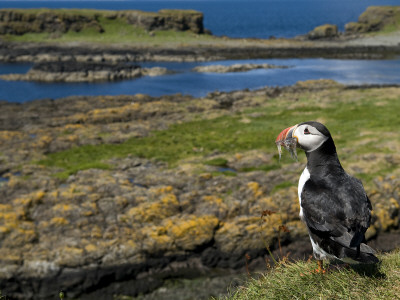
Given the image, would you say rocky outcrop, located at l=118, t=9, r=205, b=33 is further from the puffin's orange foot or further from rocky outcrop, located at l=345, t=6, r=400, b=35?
the puffin's orange foot

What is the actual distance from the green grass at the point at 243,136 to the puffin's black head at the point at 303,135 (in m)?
17.2

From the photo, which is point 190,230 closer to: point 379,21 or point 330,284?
point 330,284

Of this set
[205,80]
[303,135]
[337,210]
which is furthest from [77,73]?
[337,210]

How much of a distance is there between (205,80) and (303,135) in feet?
217

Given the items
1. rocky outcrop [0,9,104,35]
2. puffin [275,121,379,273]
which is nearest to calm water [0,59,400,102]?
rocky outcrop [0,9,104,35]

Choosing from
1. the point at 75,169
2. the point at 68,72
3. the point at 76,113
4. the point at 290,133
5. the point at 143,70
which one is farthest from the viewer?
the point at 143,70

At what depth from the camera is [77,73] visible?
7225 centimetres

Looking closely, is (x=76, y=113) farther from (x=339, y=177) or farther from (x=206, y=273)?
(x=339, y=177)

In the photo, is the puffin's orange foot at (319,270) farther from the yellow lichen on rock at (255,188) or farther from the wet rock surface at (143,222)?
the yellow lichen on rock at (255,188)

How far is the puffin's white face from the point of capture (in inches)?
273

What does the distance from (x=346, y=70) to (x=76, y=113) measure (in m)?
57.5

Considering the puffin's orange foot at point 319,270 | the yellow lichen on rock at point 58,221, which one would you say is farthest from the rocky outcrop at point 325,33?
the puffin's orange foot at point 319,270

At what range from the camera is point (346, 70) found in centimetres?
8088

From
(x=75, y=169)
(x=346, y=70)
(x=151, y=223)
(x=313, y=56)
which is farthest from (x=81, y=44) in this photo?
(x=151, y=223)
